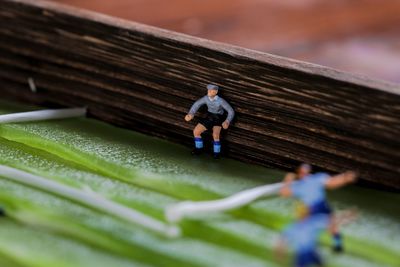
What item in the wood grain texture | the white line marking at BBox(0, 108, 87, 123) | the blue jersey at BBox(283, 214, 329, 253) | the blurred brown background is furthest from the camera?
the blurred brown background

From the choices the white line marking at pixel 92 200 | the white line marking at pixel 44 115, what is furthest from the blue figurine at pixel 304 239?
the white line marking at pixel 44 115

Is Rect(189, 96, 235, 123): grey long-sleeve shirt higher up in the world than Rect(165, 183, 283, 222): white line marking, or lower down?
higher up

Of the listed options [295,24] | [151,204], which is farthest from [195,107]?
[295,24]

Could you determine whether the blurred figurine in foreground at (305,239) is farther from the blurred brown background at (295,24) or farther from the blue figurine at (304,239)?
the blurred brown background at (295,24)

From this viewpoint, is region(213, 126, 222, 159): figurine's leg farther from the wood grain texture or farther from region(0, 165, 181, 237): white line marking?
region(0, 165, 181, 237): white line marking

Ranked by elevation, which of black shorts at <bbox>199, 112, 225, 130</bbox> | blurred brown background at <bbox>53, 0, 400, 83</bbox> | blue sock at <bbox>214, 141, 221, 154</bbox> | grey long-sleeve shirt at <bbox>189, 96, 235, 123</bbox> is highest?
blurred brown background at <bbox>53, 0, 400, 83</bbox>

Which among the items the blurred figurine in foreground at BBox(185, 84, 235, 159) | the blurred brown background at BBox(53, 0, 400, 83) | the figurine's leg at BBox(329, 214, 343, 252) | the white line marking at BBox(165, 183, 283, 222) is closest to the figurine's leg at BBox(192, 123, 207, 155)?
the blurred figurine in foreground at BBox(185, 84, 235, 159)

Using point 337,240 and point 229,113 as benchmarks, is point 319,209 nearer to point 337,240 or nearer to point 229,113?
point 337,240
